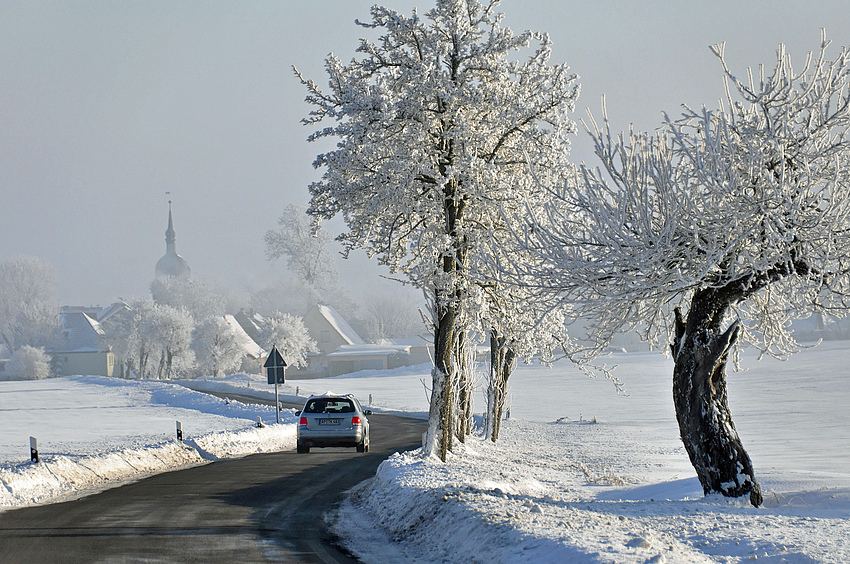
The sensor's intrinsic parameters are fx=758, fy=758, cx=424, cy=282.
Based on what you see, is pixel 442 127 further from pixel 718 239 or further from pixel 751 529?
pixel 751 529

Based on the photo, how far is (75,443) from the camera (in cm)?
2528

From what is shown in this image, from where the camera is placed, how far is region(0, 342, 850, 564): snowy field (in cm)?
742

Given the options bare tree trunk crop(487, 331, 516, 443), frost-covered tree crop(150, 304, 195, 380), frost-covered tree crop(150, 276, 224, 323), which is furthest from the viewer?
frost-covered tree crop(150, 276, 224, 323)

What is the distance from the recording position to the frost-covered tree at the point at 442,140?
15.6m

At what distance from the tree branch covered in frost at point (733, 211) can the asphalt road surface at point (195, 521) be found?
15.9 feet

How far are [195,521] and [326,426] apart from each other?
10729mm

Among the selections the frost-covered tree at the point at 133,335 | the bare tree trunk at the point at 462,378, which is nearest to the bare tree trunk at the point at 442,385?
the bare tree trunk at the point at 462,378

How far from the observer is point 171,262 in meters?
171

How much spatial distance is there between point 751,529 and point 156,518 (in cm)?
756

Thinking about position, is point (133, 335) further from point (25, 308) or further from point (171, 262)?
point (171, 262)

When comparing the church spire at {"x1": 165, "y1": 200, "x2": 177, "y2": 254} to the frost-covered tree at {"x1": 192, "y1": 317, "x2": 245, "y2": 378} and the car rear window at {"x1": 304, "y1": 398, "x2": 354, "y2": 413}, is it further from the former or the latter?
the car rear window at {"x1": 304, "y1": 398, "x2": 354, "y2": 413}

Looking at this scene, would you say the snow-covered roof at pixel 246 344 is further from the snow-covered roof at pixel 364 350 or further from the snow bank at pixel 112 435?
the snow bank at pixel 112 435

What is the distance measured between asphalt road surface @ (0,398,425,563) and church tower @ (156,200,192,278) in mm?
140297

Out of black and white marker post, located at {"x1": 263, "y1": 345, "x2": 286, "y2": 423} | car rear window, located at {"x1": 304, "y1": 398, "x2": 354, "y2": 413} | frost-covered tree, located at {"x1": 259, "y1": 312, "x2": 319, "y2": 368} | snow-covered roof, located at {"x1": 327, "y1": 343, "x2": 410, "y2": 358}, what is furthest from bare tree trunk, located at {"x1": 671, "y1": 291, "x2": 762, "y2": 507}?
snow-covered roof, located at {"x1": 327, "y1": 343, "x2": 410, "y2": 358}
